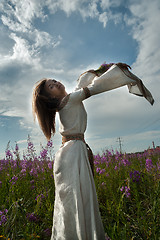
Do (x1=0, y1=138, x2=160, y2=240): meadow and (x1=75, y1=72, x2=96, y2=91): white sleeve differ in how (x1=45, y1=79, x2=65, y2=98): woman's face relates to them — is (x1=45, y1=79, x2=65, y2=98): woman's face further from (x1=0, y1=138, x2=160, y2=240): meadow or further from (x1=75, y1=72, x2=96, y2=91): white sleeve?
(x1=0, y1=138, x2=160, y2=240): meadow

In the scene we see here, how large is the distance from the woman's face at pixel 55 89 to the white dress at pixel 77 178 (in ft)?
0.89

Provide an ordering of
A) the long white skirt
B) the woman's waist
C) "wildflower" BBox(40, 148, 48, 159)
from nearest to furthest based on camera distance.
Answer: the long white skirt, the woman's waist, "wildflower" BBox(40, 148, 48, 159)

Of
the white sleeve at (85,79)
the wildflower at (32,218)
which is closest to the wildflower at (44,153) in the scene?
the wildflower at (32,218)

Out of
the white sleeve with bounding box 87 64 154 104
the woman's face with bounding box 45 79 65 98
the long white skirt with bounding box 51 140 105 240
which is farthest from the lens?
the woman's face with bounding box 45 79 65 98

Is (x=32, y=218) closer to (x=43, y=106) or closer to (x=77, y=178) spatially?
(x=77, y=178)

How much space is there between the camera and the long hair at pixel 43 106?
2.47 meters

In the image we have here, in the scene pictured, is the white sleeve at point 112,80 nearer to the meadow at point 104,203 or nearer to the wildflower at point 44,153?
the meadow at point 104,203

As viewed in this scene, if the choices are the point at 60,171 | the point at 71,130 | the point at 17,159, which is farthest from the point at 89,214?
the point at 17,159

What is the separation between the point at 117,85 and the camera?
2137 mm

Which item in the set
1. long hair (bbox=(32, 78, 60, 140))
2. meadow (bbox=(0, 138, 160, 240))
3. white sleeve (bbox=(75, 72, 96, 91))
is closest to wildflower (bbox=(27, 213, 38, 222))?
meadow (bbox=(0, 138, 160, 240))

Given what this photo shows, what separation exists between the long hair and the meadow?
40.2 inches

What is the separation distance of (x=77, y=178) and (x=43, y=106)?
1.14m

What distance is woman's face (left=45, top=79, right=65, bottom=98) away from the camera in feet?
8.10

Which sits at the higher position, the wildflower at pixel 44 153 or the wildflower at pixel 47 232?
the wildflower at pixel 44 153
